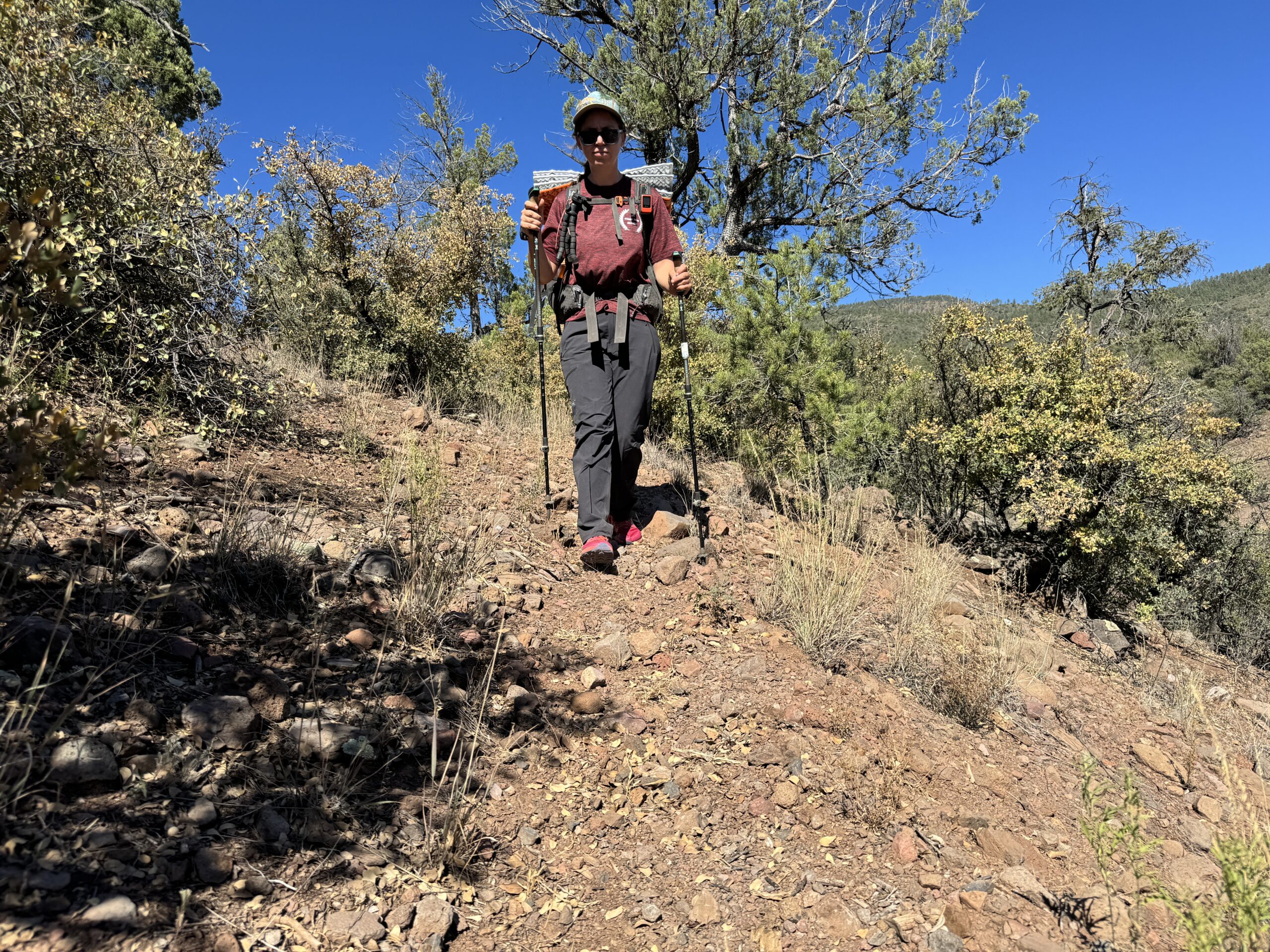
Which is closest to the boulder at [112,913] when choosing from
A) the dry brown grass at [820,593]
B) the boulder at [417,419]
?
the dry brown grass at [820,593]

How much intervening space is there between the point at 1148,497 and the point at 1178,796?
3970 millimetres

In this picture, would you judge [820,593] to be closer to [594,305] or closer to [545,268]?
[594,305]

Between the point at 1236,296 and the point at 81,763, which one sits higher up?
the point at 1236,296

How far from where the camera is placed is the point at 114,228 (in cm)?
369

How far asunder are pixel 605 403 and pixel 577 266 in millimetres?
805

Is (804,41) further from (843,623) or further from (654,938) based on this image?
(654,938)

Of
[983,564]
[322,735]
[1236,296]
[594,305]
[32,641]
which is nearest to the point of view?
[32,641]

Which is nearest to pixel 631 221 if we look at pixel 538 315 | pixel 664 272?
pixel 664 272

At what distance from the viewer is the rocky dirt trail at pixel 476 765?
148cm

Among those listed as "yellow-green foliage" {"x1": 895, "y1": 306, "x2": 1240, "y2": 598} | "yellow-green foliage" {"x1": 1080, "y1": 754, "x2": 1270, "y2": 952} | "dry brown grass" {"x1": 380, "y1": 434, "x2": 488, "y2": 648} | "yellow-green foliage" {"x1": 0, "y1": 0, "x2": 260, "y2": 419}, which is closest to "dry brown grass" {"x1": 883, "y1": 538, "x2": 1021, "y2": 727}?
"yellow-green foliage" {"x1": 1080, "y1": 754, "x2": 1270, "y2": 952}

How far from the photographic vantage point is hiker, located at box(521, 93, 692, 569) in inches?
147

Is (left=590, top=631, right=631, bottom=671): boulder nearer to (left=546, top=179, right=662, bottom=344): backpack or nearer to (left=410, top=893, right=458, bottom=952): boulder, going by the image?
(left=410, top=893, right=458, bottom=952): boulder

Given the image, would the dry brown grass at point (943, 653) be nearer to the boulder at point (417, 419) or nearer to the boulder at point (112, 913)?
the boulder at point (112, 913)

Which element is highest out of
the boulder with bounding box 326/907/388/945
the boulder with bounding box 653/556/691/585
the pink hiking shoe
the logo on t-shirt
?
the logo on t-shirt
